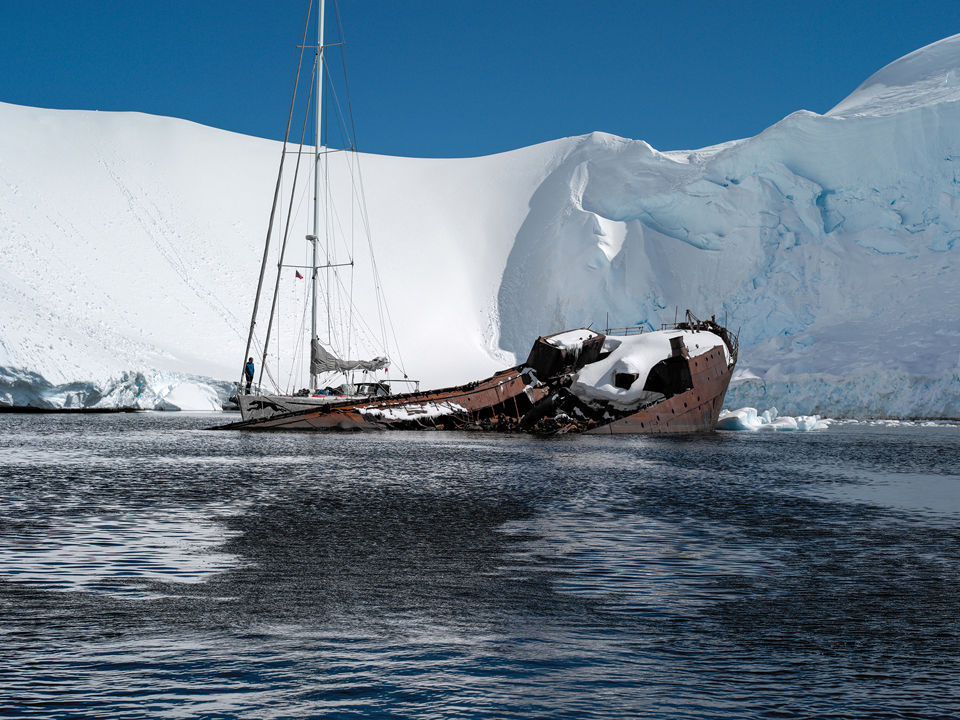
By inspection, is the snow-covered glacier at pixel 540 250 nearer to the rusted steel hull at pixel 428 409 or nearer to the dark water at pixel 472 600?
the rusted steel hull at pixel 428 409

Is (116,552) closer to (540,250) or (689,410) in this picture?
(689,410)

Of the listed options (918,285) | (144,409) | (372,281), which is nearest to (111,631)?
(144,409)

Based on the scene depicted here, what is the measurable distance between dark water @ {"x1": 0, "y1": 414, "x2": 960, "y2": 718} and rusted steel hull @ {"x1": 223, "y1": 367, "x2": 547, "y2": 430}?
16321mm

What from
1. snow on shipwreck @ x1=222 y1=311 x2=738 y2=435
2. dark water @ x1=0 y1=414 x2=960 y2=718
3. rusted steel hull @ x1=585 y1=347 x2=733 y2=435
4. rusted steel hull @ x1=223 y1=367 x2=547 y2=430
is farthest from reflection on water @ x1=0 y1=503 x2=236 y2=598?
rusted steel hull @ x1=585 y1=347 x2=733 y2=435

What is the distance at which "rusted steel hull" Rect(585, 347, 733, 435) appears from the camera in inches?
1234

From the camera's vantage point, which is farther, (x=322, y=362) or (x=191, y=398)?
(x=191, y=398)

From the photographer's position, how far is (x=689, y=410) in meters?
32.3

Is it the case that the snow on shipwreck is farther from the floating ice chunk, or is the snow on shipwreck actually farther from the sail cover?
the floating ice chunk

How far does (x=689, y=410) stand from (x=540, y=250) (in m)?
43.8

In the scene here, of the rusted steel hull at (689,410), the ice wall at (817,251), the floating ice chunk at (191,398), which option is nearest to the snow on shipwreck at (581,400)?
the rusted steel hull at (689,410)

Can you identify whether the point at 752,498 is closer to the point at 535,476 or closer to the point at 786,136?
the point at 535,476

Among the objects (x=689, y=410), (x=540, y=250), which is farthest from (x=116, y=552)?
(x=540, y=250)

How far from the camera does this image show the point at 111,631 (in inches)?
215

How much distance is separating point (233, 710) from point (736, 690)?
254 cm
